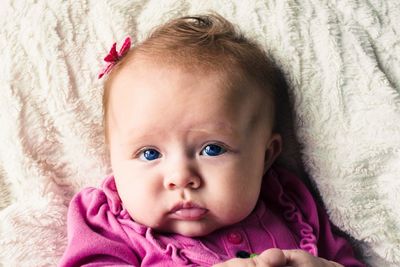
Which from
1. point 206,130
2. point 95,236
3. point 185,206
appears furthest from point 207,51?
point 95,236

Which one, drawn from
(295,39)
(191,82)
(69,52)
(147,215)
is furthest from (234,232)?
(69,52)

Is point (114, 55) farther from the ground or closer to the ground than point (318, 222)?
farther from the ground

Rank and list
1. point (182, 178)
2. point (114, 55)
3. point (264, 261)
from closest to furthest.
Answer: point (264, 261), point (182, 178), point (114, 55)

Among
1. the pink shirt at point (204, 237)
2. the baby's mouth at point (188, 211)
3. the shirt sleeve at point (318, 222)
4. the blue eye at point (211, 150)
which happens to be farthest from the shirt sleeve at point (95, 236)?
the shirt sleeve at point (318, 222)

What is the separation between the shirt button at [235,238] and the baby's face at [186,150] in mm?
32

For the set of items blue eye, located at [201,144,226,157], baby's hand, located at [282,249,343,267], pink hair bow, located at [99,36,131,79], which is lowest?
baby's hand, located at [282,249,343,267]

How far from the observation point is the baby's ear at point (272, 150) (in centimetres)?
129

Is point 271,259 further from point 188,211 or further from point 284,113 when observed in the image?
point 284,113

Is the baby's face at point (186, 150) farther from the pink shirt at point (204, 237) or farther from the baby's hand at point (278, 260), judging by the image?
the baby's hand at point (278, 260)

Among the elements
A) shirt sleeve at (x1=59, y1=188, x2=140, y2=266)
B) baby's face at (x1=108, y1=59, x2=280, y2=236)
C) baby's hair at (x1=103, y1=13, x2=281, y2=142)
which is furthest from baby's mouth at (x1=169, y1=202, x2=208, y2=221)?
baby's hair at (x1=103, y1=13, x2=281, y2=142)

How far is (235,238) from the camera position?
47.4 inches

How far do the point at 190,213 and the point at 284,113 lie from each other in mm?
314

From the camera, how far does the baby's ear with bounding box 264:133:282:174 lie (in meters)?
1.29

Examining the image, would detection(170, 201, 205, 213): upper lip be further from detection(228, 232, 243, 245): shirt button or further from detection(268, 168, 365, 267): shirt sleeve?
detection(268, 168, 365, 267): shirt sleeve
